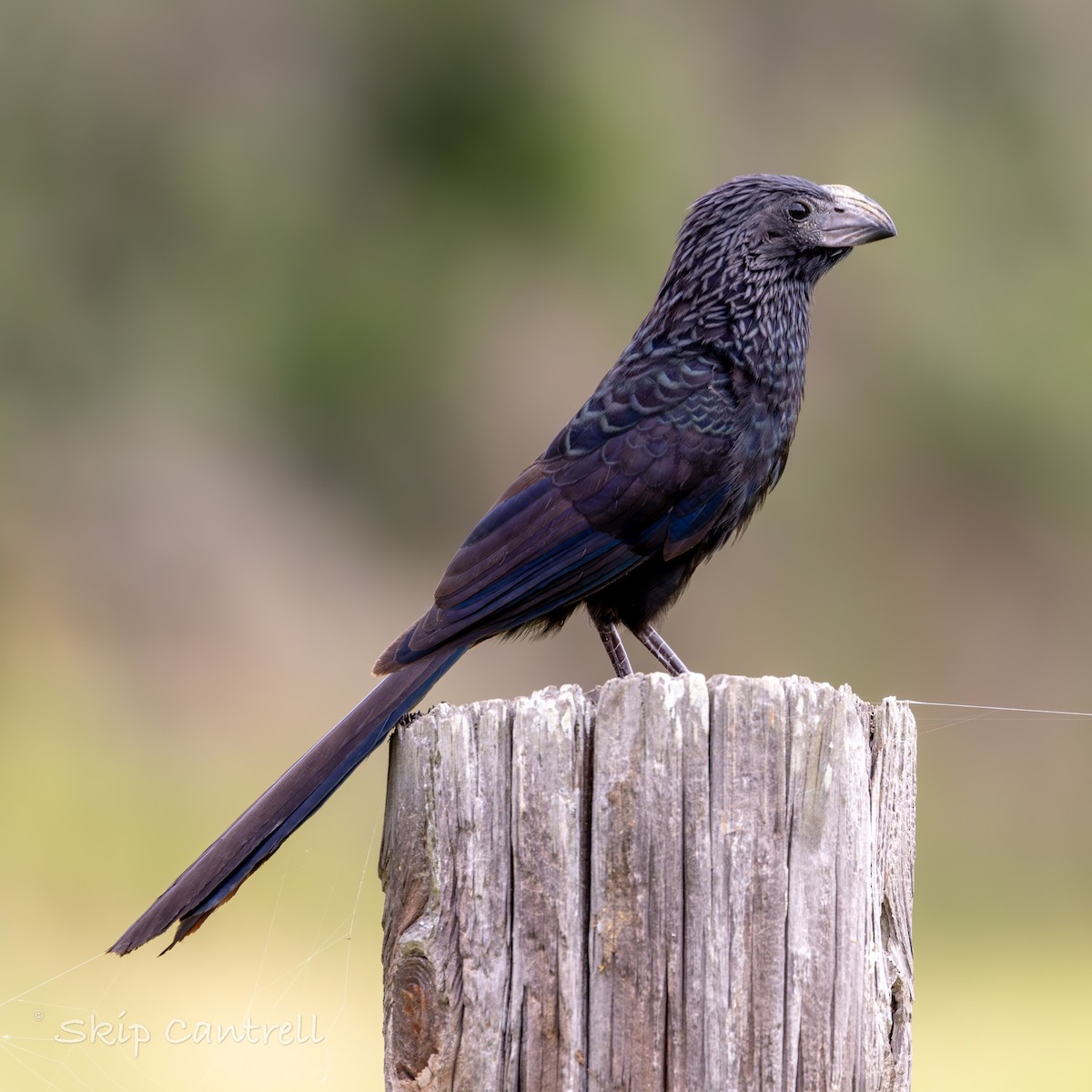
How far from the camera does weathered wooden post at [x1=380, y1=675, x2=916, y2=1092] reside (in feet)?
5.57

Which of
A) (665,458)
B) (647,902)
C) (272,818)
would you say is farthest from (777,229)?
(647,902)

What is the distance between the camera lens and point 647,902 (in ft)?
5.64

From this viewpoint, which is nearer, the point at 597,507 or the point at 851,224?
the point at 597,507

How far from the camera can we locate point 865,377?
8656 mm

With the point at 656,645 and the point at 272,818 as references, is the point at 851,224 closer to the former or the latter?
the point at 656,645

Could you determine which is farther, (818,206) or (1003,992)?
(1003,992)

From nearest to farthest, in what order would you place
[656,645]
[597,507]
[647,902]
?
[647,902], [597,507], [656,645]

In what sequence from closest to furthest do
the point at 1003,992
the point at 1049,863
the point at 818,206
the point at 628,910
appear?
the point at 628,910, the point at 818,206, the point at 1003,992, the point at 1049,863

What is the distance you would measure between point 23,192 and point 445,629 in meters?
7.00

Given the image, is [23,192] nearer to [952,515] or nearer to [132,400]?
[132,400]

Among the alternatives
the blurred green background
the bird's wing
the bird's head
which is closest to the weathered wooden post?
the bird's wing

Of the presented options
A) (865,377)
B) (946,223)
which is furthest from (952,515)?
(946,223)

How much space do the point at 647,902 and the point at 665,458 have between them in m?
1.51

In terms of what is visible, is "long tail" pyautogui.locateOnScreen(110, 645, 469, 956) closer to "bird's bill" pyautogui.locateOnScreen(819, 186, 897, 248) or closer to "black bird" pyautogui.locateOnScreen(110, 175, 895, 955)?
"black bird" pyautogui.locateOnScreen(110, 175, 895, 955)
